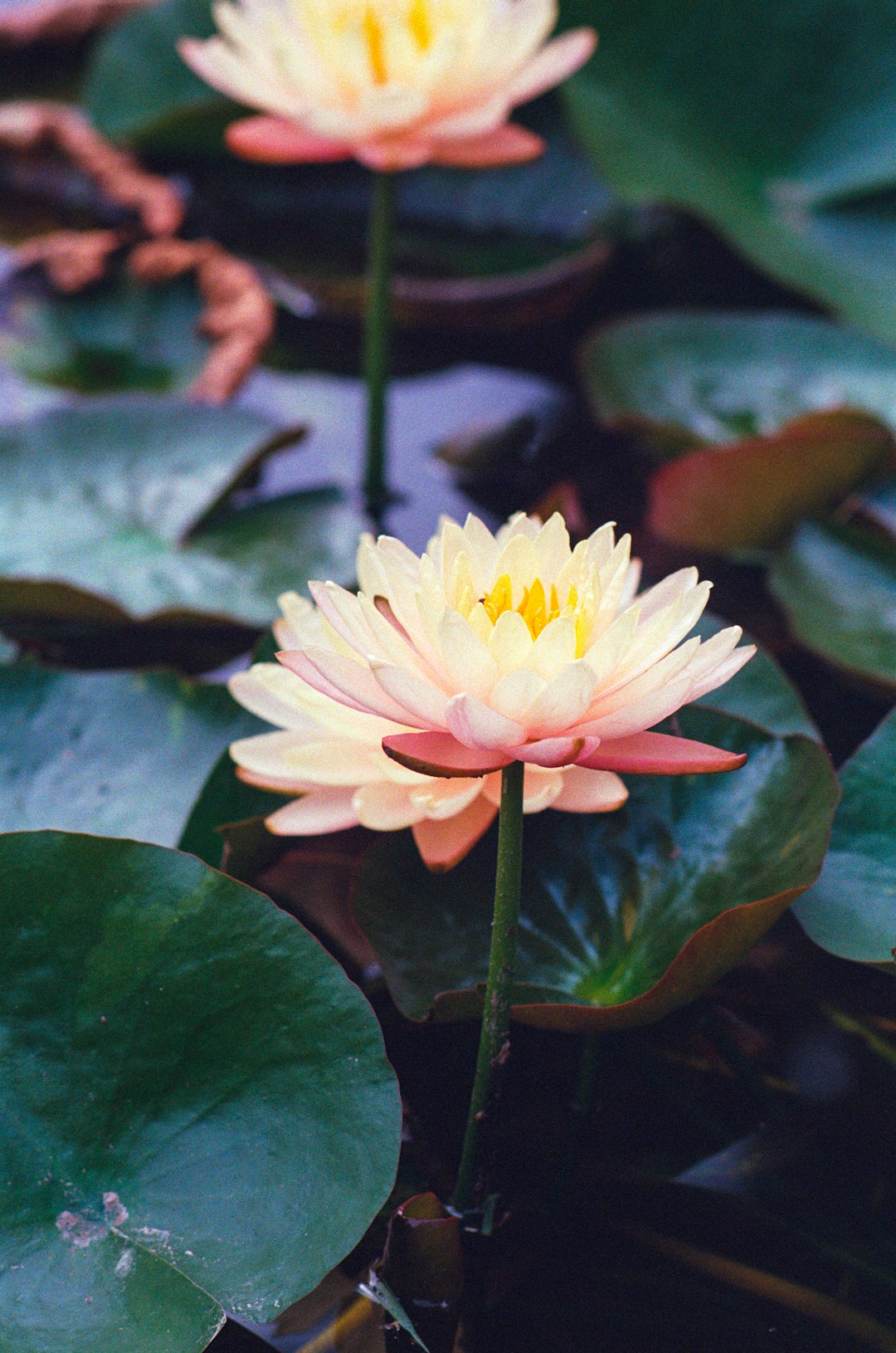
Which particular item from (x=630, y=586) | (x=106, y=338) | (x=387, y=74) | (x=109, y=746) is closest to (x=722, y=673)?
(x=630, y=586)

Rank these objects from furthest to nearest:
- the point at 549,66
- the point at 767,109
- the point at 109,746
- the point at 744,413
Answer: the point at 767,109, the point at 744,413, the point at 549,66, the point at 109,746

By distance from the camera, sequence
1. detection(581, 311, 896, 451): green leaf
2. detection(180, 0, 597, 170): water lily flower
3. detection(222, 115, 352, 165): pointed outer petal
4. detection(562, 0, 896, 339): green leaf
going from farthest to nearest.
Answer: detection(562, 0, 896, 339): green leaf → detection(581, 311, 896, 451): green leaf → detection(222, 115, 352, 165): pointed outer petal → detection(180, 0, 597, 170): water lily flower

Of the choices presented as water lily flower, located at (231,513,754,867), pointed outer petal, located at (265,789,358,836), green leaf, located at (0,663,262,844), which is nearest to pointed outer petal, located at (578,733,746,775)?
water lily flower, located at (231,513,754,867)

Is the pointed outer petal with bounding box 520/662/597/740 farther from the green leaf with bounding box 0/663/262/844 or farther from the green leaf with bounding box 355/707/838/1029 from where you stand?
the green leaf with bounding box 0/663/262/844

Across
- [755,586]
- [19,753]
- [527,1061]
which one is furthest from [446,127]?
[527,1061]

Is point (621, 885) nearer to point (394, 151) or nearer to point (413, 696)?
point (413, 696)
